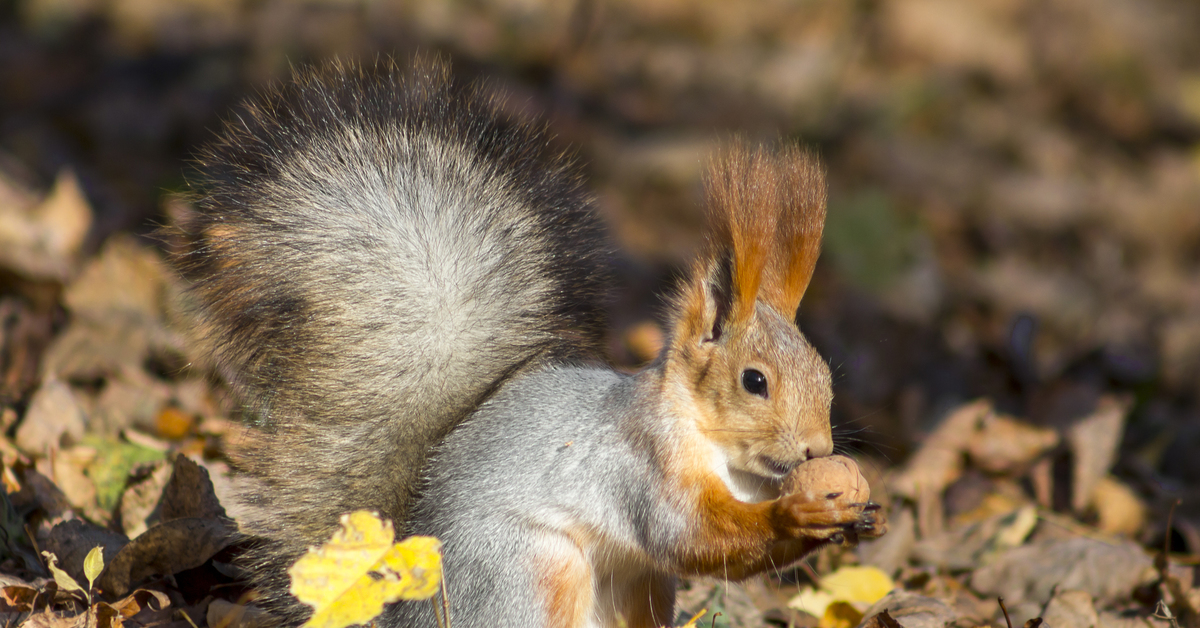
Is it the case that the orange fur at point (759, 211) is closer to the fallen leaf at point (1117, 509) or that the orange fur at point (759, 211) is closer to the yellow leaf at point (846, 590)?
the yellow leaf at point (846, 590)

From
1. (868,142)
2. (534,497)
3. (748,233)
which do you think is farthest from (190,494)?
(868,142)

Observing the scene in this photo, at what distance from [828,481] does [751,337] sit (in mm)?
303

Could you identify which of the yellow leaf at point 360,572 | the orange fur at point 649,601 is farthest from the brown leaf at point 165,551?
the orange fur at point 649,601

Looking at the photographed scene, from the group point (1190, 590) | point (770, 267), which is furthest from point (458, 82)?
point (1190, 590)

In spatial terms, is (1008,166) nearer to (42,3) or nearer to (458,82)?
(458,82)

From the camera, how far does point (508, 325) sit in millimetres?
1915

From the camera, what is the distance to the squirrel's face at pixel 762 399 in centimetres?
175

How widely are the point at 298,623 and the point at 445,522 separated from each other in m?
0.32

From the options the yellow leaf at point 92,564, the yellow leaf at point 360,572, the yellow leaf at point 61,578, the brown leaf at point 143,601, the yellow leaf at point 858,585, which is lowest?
the brown leaf at point 143,601

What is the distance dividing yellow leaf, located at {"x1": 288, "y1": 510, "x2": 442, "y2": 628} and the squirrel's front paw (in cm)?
59

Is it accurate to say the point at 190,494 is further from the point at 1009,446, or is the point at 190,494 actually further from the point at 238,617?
the point at 1009,446

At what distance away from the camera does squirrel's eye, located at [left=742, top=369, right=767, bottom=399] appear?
1.78 meters

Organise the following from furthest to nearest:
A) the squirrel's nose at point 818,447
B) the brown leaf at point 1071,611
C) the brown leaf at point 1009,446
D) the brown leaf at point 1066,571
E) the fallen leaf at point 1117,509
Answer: the brown leaf at point 1009,446
the fallen leaf at point 1117,509
the brown leaf at point 1066,571
the brown leaf at point 1071,611
the squirrel's nose at point 818,447

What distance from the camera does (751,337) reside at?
5.97 feet
